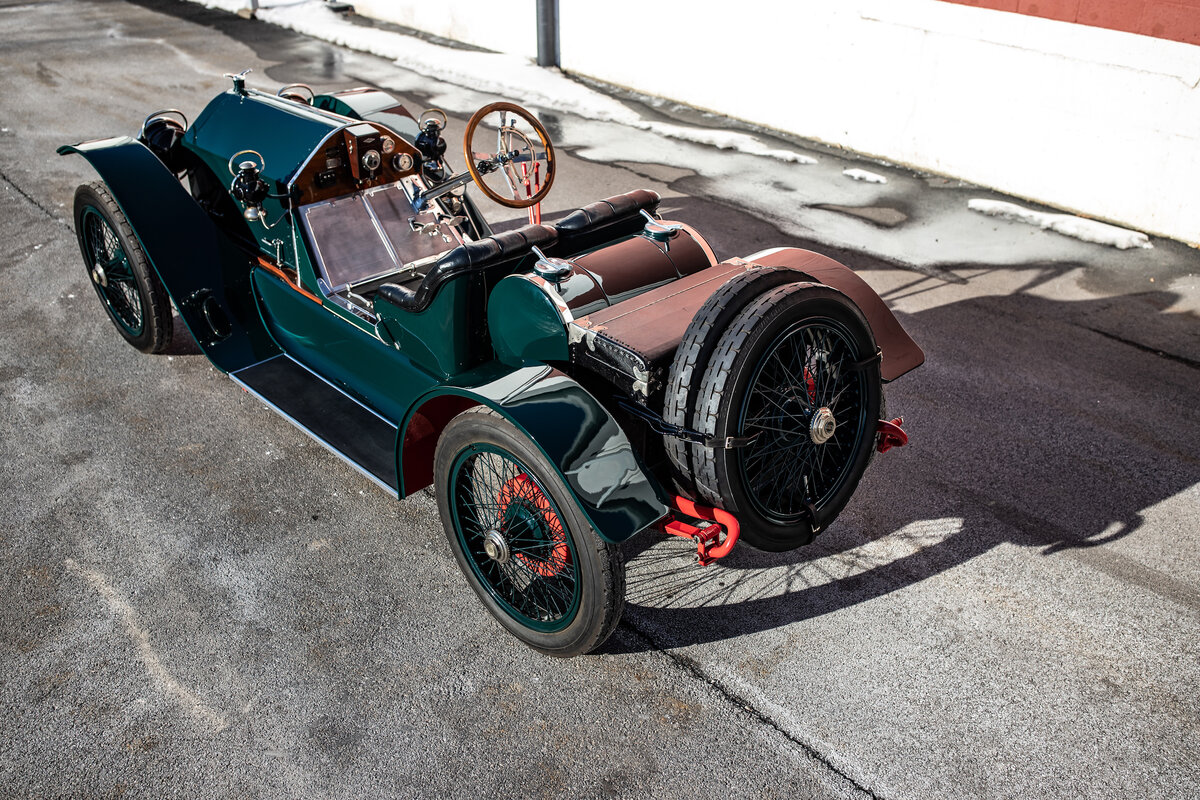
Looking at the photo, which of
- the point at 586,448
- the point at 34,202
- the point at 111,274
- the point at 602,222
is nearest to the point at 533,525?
the point at 586,448

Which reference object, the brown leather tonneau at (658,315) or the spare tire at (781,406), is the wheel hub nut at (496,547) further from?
the brown leather tonneau at (658,315)

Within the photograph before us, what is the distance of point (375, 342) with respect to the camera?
4852 millimetres

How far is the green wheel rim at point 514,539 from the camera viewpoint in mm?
3811

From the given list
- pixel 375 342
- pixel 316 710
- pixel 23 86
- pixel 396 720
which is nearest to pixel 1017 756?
pixel 396 720

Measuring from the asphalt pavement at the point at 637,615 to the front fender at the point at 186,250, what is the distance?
0.46m

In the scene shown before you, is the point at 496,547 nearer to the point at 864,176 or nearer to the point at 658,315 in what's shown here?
the point at 658,315

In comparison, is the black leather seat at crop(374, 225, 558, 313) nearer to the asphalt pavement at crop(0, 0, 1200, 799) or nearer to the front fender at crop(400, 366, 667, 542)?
the front fender at crop(400, 366, 667, 542)

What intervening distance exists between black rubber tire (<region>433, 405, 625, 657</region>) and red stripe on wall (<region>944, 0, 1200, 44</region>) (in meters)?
7.30

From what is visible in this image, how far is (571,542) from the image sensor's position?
3.57m

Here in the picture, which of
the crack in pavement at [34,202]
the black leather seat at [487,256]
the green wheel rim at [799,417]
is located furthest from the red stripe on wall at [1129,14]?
the crack in pavement at [34,202]

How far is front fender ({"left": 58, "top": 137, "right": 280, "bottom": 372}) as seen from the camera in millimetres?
5477

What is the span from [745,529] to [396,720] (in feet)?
5.20

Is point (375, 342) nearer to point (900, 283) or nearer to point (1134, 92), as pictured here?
point (900, 283)

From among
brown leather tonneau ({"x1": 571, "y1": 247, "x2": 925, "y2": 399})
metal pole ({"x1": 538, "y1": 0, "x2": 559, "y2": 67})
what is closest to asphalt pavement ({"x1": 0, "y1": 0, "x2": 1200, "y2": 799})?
brown leather tonneau ({"x1": 571, "y1": 247, "x2": 925, "y2": 399})
